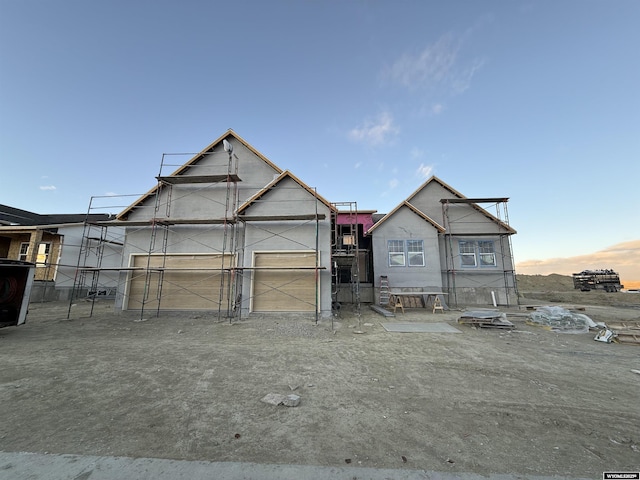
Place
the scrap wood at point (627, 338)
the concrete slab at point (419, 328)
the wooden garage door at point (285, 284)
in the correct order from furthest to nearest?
1. the wooden garage door at point (285, 284)
2. the concrete slab at point (419, 328)
3. the scrap wood at point (627, 338)

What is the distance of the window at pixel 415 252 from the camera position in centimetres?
1534

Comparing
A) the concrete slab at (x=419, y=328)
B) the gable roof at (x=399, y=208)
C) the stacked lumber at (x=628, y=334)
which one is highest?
the gable roof at (x=399, y=208)

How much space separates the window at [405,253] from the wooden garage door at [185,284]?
9.45 meters

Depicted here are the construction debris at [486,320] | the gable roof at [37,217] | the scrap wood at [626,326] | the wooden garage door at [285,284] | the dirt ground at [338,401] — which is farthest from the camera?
the gable roof at [37,217]

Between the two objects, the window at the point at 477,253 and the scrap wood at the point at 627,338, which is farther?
the window at the point at 477,253

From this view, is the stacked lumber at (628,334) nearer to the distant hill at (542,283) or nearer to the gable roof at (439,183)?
the gable roof at (439,183)

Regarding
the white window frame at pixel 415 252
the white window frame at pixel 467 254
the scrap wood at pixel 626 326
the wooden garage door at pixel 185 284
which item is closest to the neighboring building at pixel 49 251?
the wooden garage door at pixel 185 284

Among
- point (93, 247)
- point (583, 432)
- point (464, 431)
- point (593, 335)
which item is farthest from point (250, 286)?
point (93, 247)

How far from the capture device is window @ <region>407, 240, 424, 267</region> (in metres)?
15.3

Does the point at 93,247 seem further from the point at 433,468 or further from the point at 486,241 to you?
the point at 486,241

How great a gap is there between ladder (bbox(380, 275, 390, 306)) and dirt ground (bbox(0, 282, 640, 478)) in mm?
6985

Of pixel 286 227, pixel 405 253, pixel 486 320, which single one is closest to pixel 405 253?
pixel 405 253

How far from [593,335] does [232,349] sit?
11.4 meters

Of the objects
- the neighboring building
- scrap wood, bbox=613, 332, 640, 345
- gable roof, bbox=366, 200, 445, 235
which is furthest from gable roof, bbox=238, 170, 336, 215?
the neighboring building
